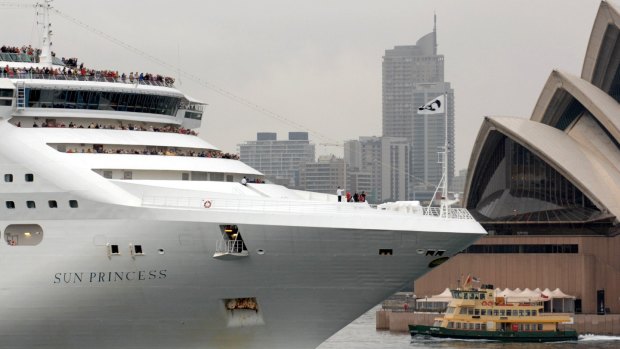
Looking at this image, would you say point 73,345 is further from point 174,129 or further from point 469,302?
point 469,302

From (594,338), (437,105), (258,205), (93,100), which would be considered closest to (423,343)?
(594,338)

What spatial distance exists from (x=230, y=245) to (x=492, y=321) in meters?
35.6

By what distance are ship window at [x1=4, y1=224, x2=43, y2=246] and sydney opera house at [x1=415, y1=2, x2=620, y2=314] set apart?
45.8m

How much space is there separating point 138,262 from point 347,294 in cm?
567

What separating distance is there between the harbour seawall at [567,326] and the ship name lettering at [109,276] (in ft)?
129

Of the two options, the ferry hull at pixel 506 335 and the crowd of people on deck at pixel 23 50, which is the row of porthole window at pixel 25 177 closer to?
the crowd of people on deck at pixel 23 50

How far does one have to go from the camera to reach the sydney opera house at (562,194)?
272ft

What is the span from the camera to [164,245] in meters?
40.3

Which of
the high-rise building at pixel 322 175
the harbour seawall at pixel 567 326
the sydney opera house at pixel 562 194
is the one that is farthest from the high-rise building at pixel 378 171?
the harbour seawall at pixel 567 326

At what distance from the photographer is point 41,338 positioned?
136ft

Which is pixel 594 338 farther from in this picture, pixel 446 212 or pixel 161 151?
pixel 161 151

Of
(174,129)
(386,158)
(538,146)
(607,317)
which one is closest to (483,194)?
(538,146)

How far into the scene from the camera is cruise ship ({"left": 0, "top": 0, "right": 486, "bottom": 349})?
4038 cm

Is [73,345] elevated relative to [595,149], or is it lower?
lower
